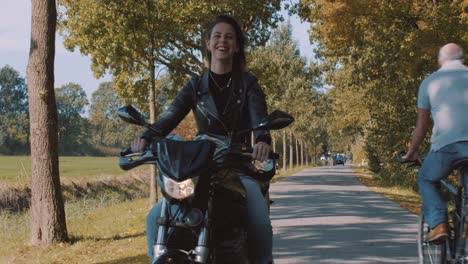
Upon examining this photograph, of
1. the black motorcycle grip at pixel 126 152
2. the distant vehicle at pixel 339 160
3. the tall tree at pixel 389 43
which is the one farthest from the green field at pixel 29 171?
the distant vehicle at pixel 339 160

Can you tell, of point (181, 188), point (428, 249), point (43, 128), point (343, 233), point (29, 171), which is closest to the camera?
point (181, 188)

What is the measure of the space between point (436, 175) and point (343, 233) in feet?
17.6

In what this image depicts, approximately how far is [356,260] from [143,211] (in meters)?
9.38

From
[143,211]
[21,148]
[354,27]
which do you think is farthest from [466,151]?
[21,148]

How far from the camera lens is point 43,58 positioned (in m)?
9.48

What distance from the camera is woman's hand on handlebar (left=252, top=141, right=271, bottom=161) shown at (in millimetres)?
→ 3135

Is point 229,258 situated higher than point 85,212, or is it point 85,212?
point 229,258

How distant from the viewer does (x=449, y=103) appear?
4.75m

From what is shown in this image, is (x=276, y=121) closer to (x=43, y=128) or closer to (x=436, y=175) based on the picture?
(x=436, y=175)

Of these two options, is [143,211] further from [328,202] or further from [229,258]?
[229,258]

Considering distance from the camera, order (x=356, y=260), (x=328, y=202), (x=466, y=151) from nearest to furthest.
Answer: (x=466, y=151)
(x=356, y=260)
(x=328, y=202)

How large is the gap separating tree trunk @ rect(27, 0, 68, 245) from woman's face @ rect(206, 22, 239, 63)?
20.7 feet

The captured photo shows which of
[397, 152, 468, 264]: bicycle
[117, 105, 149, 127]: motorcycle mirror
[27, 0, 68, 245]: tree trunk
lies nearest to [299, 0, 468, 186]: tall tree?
[27, 0, 68, 245]: tree trunk

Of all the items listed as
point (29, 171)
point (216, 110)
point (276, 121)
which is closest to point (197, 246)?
point (276, 121)
